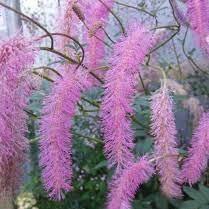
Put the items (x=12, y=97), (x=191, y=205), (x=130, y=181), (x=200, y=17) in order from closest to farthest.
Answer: (x=12, y=97)
(x=130, y=181)
(x=200, y=17)
(x=191, y=205)

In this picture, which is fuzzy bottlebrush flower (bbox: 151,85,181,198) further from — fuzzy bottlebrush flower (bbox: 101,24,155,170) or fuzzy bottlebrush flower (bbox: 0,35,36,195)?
fuzzy bottlebrush flower (bbox: 0,35,36,195)

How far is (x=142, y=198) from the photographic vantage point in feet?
4.94

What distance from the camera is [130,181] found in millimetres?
829

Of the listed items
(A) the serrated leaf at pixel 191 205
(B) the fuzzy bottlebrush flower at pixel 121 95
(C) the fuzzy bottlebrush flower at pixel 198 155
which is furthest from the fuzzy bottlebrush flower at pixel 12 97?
(A) the serrated leaf at pixel 191 205

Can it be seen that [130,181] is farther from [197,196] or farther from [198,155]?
[197,196]

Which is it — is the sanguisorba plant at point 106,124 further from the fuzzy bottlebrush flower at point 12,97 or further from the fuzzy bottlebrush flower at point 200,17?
the fuzzy bottlebrush flower at point 200,17

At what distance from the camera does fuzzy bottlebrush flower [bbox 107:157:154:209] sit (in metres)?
0.83

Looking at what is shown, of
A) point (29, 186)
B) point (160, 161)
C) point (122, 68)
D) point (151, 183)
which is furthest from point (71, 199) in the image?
point (122, 68)

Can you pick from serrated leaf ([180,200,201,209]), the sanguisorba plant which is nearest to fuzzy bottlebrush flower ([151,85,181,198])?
the sanguisorba plant

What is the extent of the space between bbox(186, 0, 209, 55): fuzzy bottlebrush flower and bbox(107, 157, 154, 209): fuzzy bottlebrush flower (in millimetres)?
254

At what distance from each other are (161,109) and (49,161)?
7.0 inches

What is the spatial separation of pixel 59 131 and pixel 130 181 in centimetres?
14

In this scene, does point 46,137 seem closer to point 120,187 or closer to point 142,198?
point 120,187

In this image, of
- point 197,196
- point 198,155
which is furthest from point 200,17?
point 197,196
